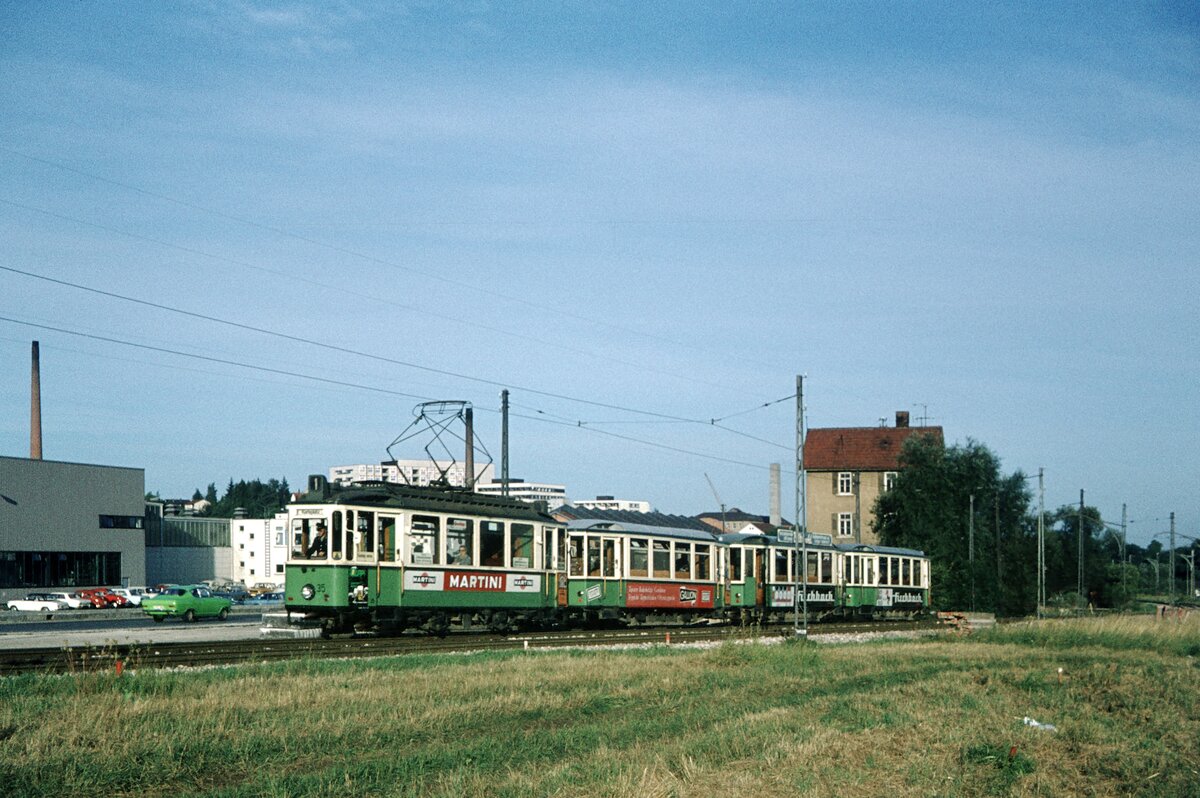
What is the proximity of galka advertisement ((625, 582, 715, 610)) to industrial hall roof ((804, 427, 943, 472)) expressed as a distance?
5287 centimetres

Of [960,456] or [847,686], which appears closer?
[847,686]

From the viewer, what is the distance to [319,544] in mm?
25750

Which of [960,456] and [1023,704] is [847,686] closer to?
[1023,704]

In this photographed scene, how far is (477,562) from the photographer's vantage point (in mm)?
28625

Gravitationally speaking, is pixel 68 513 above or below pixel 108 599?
above

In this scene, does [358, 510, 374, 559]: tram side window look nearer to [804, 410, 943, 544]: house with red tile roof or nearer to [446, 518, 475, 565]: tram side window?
[446, 518, 475, 565]: tram side window

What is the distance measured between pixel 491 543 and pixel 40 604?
130 ft

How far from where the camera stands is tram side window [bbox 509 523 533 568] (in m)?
29.9

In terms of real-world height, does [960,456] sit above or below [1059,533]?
above

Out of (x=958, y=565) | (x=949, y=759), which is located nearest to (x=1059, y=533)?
(x=958, y=565)

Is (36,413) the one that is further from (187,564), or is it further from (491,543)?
(491,543)

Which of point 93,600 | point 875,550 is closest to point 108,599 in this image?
point 93,600

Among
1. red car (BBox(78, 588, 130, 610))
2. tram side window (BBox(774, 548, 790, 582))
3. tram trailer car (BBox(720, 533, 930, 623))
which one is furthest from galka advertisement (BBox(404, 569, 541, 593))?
red car (BBox(78, 588, 130, 610))

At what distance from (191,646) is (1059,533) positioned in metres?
74.5
